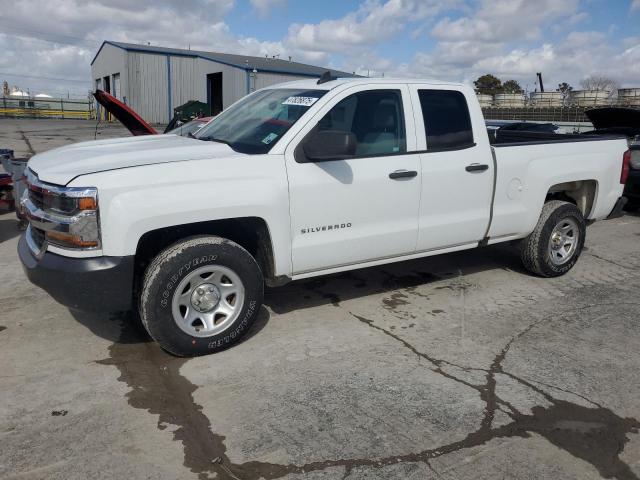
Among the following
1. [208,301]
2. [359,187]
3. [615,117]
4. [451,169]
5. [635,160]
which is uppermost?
[615,117]

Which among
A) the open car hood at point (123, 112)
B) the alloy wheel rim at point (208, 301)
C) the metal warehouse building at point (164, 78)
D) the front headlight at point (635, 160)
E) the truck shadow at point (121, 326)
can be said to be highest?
the metal warehouse building at point (164, 78)

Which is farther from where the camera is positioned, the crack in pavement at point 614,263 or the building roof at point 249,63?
the building roof at point 249,63

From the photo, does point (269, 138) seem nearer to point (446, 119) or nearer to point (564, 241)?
point (446, 119)

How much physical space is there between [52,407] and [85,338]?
3.21ft

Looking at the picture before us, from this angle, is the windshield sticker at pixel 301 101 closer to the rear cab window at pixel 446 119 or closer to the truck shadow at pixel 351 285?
the rear cab window at pixel 446 119

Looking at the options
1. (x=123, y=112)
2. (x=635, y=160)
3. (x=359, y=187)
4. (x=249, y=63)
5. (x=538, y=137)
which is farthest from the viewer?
(x=249, y=63)

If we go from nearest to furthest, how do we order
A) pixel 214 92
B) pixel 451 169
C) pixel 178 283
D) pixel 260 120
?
pixel 178 283 < pixel 260 120 < pixel 451 169 < pixel 214 92

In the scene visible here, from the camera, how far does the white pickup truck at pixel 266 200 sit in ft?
11.5

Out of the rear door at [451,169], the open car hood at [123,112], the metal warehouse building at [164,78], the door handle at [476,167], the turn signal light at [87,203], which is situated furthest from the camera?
the metal warehouse building at [164,78]

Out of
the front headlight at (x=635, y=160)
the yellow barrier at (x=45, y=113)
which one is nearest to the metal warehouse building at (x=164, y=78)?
the yellow barrier at (x=45, y=113)

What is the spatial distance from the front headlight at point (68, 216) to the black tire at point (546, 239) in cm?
417

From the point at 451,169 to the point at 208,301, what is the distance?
231cm

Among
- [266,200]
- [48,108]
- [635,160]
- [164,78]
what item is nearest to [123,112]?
[266,200]

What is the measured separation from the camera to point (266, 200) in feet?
12.8
